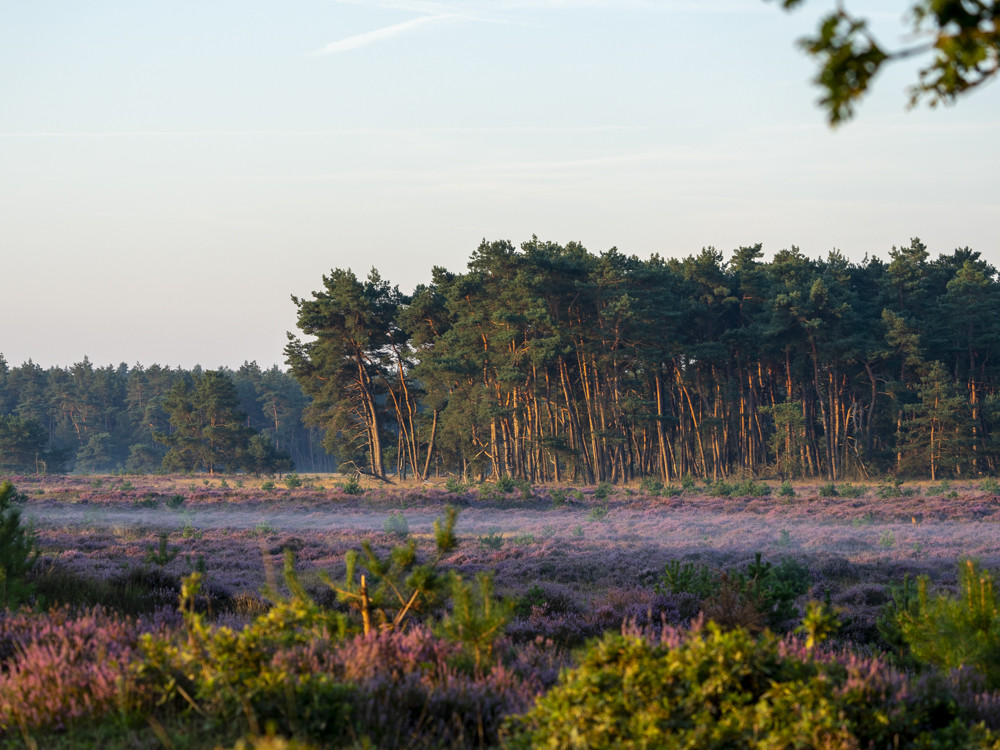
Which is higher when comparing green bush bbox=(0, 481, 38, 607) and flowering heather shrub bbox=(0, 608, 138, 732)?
green bush bbox=(0, 481, 38, 607)

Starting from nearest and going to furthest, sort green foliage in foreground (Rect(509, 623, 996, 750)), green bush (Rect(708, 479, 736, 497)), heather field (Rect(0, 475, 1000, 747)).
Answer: green foliage in foreground (Rect(509, 623, 996, 750))
heather field (Rect(0, 475, 1000, 747))
green bush (Rect(708, 479, 736, 497))

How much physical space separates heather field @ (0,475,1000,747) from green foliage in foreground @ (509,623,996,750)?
0.21 meters

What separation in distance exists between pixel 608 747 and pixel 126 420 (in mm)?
110219

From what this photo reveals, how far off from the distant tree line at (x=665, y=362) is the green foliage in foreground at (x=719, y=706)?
42.0 meters

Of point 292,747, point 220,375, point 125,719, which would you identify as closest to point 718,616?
point 125,719

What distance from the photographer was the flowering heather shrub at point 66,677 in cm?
463

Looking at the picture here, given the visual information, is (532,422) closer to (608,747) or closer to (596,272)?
(596,272)

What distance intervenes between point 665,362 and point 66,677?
5560 cm

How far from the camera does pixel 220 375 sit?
6731 cm

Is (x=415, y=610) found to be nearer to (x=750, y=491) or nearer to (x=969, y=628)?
(x=969, y=628)

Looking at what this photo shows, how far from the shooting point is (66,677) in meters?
4.89

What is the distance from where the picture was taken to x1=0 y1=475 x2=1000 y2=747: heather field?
15.1 feet

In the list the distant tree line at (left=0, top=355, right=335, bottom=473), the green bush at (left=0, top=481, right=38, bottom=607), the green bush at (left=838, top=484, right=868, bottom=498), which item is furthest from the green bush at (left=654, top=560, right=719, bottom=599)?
the distant tree line at (left=0, top=355, right=335, bottom=473)

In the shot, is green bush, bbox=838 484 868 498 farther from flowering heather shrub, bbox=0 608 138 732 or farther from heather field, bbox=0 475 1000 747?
flowering heather shrub, bbox=0 608 138 732
